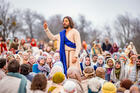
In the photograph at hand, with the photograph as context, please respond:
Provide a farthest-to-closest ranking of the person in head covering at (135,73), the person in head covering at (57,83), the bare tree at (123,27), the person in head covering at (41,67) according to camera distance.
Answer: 1. the bare tree at (123,27)
2. the person in head covering at (41,67)
3. the person in head covering at (135,73)
4. the person in head covering at (57,83)

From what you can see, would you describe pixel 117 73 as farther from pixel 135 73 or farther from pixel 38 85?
pixel 38 85

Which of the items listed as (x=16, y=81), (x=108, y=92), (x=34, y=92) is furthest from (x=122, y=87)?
(x=16, y=81)

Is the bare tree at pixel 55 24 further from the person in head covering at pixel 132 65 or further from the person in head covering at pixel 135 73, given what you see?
the person in head covering at pixel 135 73

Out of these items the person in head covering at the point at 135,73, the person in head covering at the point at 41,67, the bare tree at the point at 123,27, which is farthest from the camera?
the bare tree at the point at 123,27

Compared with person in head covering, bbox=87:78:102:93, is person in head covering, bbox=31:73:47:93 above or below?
above

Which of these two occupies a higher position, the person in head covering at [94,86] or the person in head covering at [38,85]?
the person in head covering at [38,85]

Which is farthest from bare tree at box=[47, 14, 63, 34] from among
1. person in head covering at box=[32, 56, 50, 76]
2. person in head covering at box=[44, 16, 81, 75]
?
person in head covering at box=[32, 56, 50, 76]

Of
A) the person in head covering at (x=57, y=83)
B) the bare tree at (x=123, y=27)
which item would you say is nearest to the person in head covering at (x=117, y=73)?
the person in head covering at (x=57, y=83)

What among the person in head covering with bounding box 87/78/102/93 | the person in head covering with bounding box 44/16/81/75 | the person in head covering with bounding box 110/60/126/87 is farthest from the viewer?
the person in head covering with bounding box 44/16/81/75

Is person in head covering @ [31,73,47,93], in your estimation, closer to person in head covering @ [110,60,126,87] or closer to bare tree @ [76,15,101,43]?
person in head covering @ [110,60,126,87]

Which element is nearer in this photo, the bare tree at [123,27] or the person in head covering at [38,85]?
the person in head covering at [38,85]

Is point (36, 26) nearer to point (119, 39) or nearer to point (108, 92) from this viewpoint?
point (119, 39)

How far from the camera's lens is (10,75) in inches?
162

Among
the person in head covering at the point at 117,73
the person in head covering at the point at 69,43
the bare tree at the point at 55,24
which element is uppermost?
the bare tree at the point at 55,24
